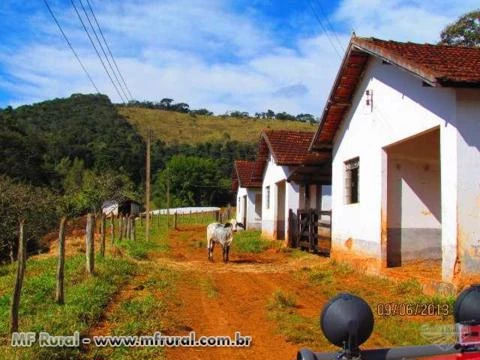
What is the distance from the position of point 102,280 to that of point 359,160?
268 inches

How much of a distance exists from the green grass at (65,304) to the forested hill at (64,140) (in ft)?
107

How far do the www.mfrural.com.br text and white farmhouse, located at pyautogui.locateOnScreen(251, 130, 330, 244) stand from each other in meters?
11.1

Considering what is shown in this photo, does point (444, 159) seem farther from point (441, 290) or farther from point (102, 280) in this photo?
point (102, 280)

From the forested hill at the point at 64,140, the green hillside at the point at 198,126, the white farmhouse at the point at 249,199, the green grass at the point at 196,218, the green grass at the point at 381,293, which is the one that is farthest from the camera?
the green hillside at the point at 198,126

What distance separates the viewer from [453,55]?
→ 10344 mm

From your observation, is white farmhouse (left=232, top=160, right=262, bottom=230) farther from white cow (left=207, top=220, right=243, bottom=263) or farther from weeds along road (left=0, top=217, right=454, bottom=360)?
weeds along road (left=0, top=217, right=454, bottom=360)

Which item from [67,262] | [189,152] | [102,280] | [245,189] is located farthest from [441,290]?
[189,152]

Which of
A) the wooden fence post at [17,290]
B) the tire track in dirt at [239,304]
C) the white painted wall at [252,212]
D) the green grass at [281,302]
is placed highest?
the white painted wall at [252,212]

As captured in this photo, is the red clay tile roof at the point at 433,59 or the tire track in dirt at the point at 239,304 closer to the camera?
the tire track in dirt at the point at 239,304

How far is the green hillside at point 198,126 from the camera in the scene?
3912 inches

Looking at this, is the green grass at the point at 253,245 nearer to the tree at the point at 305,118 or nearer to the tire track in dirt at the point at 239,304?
the tire track in dirt at the point at 239,304

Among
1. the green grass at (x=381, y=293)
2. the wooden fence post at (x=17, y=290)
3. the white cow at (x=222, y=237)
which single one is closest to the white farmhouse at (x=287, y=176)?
the white cow at (x=222, y=237)

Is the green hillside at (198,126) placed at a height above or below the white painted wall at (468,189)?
above

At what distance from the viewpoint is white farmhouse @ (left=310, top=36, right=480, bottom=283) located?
851 cm
